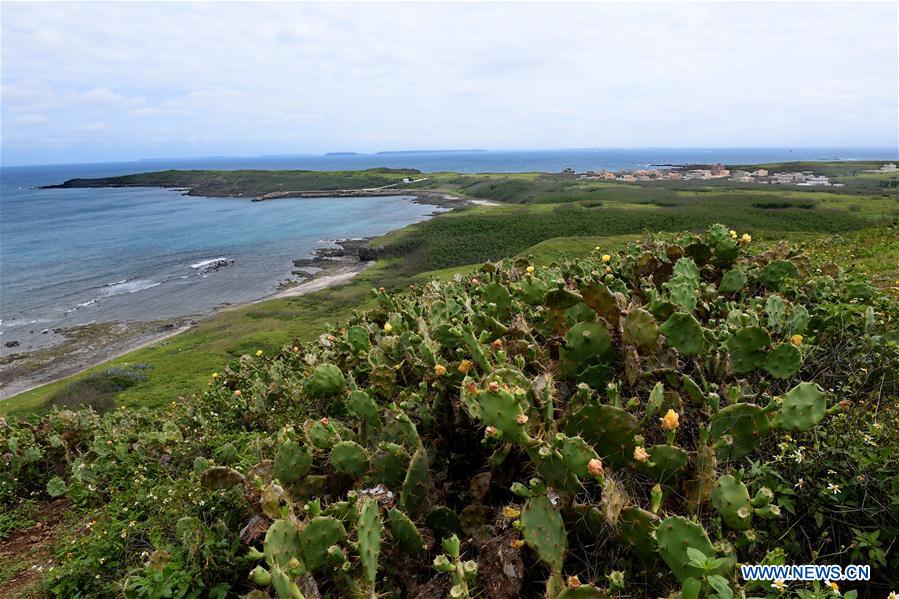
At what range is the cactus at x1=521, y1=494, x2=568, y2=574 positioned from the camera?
9.35 ft

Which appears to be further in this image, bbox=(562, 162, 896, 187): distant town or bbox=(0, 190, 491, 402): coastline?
bbox=(562, 162, 896, 187): distant town

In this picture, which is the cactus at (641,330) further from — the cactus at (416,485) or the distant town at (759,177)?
the distant town at (759,177)

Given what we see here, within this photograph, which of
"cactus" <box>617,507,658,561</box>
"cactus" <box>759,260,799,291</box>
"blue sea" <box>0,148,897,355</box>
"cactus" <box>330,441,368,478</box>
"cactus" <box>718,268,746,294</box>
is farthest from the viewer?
"blue sea" <box>0,148,897,355</box>

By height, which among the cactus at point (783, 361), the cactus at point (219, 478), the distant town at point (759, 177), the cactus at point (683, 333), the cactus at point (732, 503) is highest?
the distant town at point (759, 177)

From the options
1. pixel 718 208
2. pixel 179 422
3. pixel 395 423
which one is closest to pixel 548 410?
pixel 395 423

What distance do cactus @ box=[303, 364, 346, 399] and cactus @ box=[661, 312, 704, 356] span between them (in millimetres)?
3167

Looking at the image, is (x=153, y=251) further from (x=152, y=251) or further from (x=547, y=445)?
(x=547, y=445)

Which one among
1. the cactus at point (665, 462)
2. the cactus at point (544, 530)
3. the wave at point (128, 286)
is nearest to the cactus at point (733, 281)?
the cactus at point (665, 462)

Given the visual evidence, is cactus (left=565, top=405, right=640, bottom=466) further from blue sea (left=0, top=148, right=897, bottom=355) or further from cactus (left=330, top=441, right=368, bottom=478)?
blue sea (left=0, top=148, right=897, bottom=355)

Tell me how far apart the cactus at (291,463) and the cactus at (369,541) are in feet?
3.55

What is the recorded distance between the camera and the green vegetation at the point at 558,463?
291 centimetres

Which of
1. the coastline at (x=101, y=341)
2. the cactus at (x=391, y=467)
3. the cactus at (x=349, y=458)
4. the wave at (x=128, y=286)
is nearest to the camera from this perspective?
the cactus at (x=391, y=467)

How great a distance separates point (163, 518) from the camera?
469 cm

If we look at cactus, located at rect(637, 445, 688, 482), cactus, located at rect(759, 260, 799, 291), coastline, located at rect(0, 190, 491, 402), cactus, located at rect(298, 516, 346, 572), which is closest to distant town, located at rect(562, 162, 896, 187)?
coastline, located at rect(0, 190, 491, 402)
